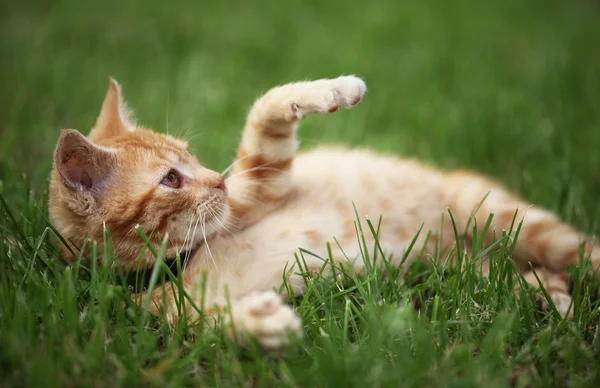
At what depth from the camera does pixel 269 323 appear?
127 centimetres

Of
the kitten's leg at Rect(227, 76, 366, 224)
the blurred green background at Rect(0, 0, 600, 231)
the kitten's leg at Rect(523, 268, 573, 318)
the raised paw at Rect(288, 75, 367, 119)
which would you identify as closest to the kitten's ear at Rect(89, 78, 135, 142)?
the blurred green background at Rect(0, 0, 600, 231)

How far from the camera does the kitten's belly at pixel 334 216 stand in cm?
178

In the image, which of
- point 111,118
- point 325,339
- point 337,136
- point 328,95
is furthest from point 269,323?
point 337,136

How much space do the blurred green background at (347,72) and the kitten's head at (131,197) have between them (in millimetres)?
413

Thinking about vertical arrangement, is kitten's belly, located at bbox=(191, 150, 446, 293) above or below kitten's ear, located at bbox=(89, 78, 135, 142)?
below

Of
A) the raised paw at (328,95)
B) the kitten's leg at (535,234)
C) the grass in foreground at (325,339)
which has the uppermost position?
the raised paw at (328,95)

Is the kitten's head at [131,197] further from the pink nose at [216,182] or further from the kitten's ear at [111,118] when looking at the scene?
the kitten's ear at [111,118]

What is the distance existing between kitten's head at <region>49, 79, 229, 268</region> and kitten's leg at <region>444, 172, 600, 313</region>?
91 centimetres

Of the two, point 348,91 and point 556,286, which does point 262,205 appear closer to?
point 348,91

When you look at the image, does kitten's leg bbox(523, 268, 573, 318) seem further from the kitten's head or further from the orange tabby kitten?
the kitten's head

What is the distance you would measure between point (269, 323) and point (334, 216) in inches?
29.4

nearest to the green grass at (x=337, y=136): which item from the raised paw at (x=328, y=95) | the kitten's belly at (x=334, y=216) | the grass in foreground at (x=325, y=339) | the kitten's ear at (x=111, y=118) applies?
the grass in foreground at (x=325, y=339)

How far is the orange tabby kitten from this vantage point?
162 centimetres

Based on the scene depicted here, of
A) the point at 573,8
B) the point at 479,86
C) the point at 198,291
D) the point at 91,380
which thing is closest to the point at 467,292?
the point at 198,291
